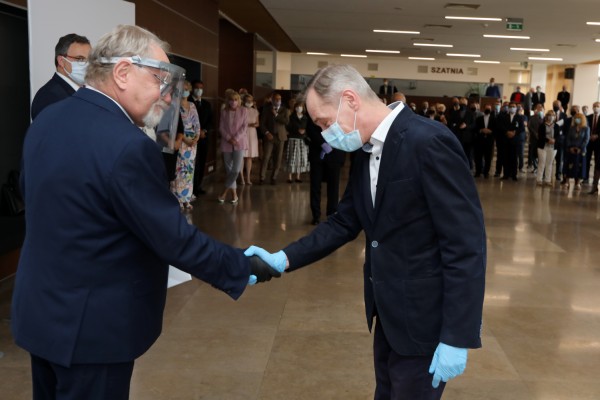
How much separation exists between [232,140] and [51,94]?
248 inches

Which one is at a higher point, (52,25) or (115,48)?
(52,25)

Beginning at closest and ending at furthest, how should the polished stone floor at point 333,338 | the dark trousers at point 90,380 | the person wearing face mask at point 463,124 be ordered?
the dark trousers at point 90,380
the polished stone floor at point 333,338
the person wearing face mask at point 463,124

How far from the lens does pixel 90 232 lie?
163 cm

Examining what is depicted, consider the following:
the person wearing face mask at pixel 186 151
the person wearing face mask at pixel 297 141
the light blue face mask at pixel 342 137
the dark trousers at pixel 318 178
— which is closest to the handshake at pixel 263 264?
the light blue face mask at pixel 342 137

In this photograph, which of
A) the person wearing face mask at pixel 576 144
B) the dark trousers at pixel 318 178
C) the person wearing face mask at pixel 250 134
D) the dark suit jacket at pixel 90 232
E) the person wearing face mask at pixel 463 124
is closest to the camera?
the dark suit jacket at pixel 90 232

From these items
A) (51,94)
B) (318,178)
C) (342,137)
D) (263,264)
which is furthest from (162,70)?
(318,178)

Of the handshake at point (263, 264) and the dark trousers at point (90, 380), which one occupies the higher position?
the handshake at point (263, 264)

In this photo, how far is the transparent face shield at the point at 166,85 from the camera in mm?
1760

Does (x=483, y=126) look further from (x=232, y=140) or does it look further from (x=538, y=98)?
(x=232, y=140)

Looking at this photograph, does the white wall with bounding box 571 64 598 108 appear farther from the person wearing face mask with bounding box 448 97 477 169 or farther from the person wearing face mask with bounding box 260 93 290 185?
the person wearing face mask with bounding box 260 93 290 185

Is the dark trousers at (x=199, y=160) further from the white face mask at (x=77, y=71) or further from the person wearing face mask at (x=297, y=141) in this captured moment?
the white face mask at (x=77, y=71)

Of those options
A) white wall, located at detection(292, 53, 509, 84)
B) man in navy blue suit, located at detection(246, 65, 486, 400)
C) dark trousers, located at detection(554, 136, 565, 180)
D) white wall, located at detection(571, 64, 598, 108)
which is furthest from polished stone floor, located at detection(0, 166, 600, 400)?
white wall, located at detection(571, 64, 598, 108)

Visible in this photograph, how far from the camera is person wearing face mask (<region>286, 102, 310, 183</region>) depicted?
38.5ft

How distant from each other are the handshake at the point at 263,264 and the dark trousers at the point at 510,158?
1358cm
